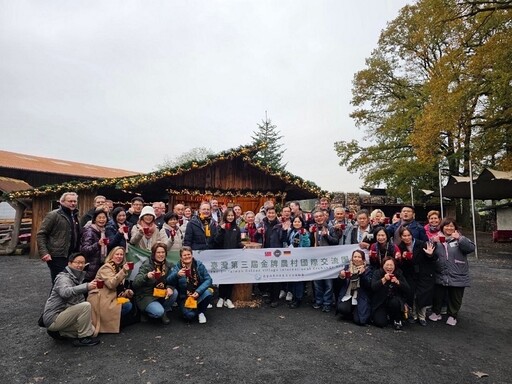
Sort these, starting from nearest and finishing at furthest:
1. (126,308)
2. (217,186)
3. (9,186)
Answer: (126,308) → (217,186) → (9,186)

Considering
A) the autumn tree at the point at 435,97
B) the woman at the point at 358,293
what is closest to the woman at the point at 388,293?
the woman at the point at 358,293

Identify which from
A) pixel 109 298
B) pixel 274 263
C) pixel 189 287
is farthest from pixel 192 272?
pixel 274 263

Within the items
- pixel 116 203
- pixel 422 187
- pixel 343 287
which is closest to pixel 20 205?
pixel 116 203

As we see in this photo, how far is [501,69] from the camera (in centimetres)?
1094

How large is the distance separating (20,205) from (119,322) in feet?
38.8

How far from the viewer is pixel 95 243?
4977 millimetres

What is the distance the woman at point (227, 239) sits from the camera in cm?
610

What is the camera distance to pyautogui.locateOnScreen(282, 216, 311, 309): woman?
20.1ft

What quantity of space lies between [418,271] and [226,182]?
25.6 ft

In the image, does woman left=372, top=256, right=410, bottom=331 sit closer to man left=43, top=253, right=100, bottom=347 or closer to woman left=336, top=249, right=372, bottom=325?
woman left=336, top=249, right=372, bottom=325

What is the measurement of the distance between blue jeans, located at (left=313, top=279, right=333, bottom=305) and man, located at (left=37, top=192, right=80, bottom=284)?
4.43 metres

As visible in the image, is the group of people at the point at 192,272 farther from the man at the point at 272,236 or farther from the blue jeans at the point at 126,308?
the man at the point at 272,236

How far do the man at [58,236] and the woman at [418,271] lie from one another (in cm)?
545

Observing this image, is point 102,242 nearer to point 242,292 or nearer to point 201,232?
point 201,232
